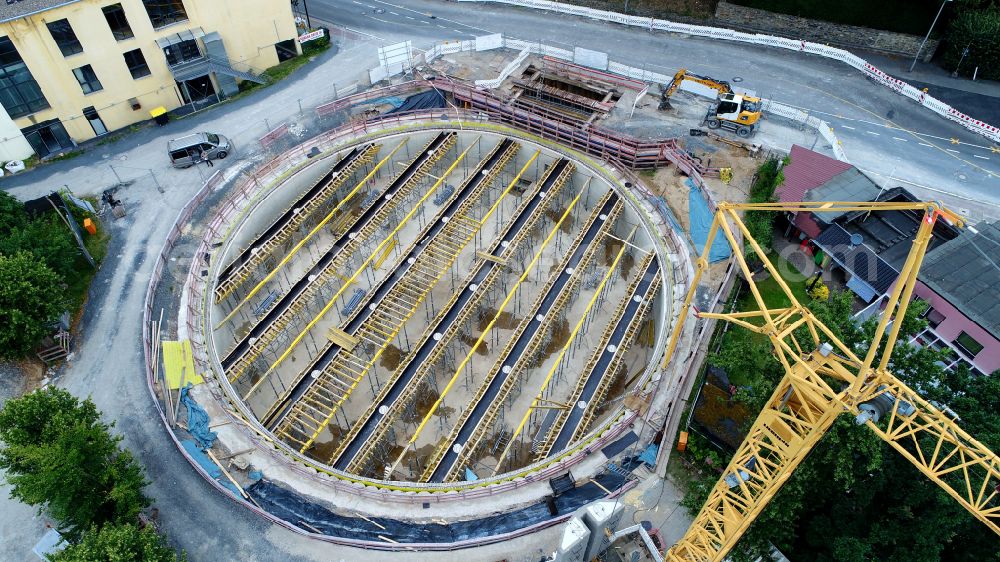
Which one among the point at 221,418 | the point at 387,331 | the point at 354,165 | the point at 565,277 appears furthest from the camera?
the point at 354,165

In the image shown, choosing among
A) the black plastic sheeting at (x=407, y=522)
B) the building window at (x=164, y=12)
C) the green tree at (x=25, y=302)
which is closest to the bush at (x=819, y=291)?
the black plastic sheeting at (x=407, y=522)

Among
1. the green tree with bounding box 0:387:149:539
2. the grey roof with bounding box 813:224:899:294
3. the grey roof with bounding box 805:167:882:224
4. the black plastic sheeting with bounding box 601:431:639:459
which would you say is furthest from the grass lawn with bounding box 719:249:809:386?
the green tree with bounding box 0:387:149:539

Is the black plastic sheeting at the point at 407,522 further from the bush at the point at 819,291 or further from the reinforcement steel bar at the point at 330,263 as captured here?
the bush at the point at 819,291

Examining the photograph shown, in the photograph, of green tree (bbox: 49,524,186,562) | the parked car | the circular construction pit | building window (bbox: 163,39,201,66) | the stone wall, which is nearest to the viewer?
green tree (bbox: 49,524,186,562)

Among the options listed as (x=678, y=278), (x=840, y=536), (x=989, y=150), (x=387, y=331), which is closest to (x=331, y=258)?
(x=387, y=331)

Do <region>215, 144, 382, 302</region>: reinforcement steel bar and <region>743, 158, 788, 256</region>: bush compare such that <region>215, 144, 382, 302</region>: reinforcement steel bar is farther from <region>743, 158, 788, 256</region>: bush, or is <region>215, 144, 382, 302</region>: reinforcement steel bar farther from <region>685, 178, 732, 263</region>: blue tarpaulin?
<region>743, 158, 788, 256</region>: bush

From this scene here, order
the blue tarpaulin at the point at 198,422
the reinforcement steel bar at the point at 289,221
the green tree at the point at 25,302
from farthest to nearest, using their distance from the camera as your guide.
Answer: the reinforcement steel bar at the point at 289,221 → the blue tarpaulin at the point at 198,422 → the green tree at the point at 25,302

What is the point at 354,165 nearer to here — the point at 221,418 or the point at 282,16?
the point at 282,16
